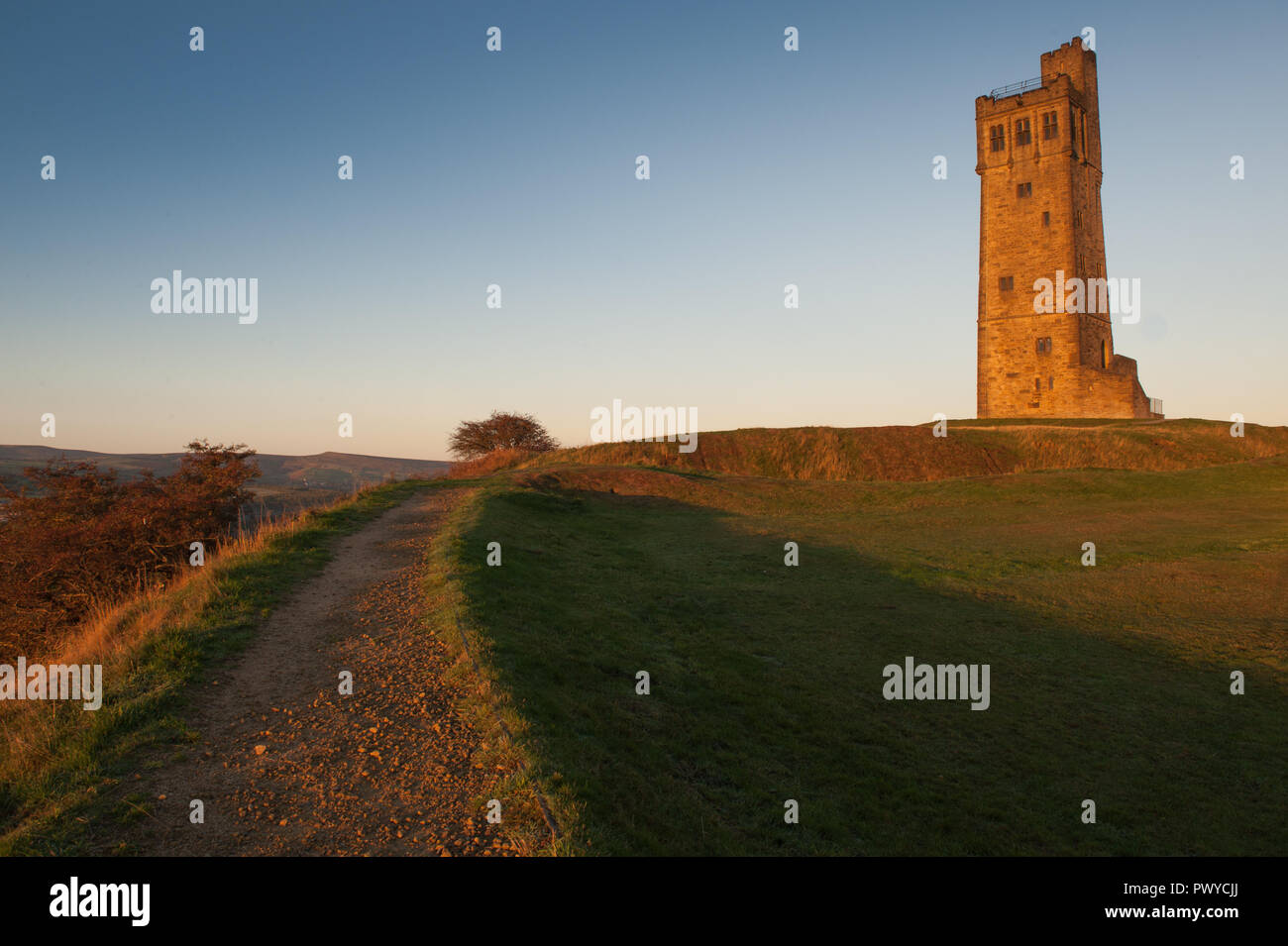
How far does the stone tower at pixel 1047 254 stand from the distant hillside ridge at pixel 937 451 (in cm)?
1229

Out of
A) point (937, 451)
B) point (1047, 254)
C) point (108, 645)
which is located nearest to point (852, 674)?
point (108, 645)

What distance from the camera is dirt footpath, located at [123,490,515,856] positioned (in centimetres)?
512

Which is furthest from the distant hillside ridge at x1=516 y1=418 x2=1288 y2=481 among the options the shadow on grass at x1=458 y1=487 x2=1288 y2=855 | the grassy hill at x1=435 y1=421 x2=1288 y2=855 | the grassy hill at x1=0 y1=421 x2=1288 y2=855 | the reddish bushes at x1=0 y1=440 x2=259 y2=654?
the shadow on grass at x1=458 y1=487 x2=1288 y2=855

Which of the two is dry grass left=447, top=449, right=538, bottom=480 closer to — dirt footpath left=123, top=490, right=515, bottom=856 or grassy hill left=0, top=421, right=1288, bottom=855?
grassy hill left=0, top=421, right=1288, bottom=855

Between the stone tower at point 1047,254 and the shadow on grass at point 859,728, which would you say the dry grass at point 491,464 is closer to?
the shadow on grass at point 859,728

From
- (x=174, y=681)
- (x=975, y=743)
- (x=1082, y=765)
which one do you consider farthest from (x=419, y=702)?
(x=1082, y=765)

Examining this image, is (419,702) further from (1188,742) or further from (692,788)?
(1188,742)

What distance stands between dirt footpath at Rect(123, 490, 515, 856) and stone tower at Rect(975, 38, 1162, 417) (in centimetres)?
5458

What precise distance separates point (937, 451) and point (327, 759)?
3635cm

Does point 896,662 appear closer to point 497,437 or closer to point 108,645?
point 108,645

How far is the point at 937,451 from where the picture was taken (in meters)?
37.6
